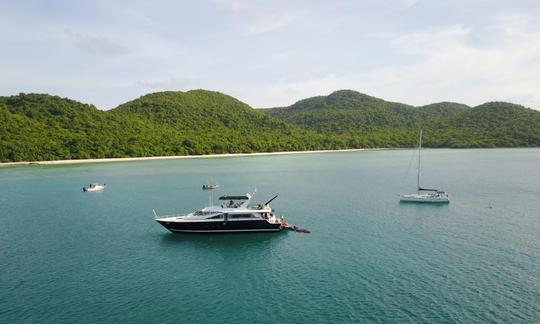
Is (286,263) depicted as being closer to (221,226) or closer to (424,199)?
(221,226)

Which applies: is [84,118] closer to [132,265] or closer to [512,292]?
[132,265]

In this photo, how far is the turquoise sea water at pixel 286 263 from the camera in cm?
3014

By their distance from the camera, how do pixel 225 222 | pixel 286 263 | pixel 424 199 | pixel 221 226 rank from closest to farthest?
pixel 286 263
pixel 225 222
pixel 221 226
pixel 424 199

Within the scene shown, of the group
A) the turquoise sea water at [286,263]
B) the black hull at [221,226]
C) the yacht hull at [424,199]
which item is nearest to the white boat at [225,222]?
the black hull at [221,226]

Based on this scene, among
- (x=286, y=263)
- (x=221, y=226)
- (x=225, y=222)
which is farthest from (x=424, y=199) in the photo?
(x=286, y=263)

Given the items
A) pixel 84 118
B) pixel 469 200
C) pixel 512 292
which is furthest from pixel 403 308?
pixel 84 118

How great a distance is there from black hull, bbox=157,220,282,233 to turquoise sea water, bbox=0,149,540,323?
39.4 inches

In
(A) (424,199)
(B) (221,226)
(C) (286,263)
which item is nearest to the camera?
(C) (286,263)

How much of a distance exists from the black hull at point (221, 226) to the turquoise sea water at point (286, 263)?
1002 millimetres

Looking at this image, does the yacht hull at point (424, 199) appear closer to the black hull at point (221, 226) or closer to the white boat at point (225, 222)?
the white boat at point (225, 222)

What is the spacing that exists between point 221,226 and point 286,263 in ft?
43.0

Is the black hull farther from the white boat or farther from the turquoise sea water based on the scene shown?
the turquoise sea water

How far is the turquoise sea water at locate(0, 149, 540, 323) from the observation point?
3014 cm

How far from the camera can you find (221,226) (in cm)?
5056
